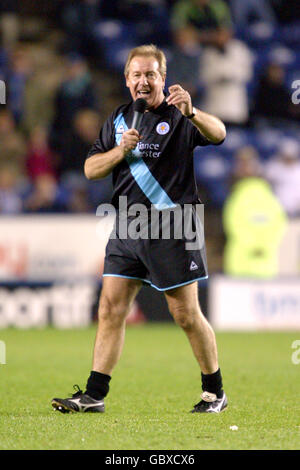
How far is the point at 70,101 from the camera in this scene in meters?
13.2

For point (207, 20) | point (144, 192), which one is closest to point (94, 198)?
point (207, 20)

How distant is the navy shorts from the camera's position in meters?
5.33

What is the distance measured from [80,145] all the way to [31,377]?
6.19 metres

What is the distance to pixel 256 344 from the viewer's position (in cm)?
979

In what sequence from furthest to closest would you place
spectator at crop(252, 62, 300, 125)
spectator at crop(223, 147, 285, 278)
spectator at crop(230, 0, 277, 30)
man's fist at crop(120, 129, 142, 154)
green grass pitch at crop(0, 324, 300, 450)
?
spectator at crop(230, 0, 277, 30)
spectator at crop(252, 62, 300, 125)
spectator at crop(223, 147, 285, 278)
man's fist at crop(120, 129, 142, 154)
green grass pitch at crop(0, 324, 300, 450)

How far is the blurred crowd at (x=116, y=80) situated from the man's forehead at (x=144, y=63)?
659 cm

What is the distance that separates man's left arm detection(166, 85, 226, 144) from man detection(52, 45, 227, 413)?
149 mm

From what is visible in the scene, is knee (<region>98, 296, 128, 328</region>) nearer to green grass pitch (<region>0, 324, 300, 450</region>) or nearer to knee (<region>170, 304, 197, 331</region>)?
knee (<region>170, 304, 197, 331</region>)

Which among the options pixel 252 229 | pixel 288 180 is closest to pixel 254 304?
pixel 252 229

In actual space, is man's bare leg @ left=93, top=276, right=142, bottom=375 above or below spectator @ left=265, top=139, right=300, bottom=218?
below

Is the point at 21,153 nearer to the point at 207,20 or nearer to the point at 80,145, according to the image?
the point at 80,145

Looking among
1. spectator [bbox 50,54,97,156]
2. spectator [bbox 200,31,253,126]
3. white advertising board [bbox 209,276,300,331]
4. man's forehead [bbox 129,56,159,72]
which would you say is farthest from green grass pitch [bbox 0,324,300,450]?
spectator [bbox 200,31,253,126]

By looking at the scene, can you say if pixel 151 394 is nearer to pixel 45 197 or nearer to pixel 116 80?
pixel 45 197

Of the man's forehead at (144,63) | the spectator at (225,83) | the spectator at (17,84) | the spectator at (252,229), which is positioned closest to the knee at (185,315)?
the man's forehead at (144,63)
